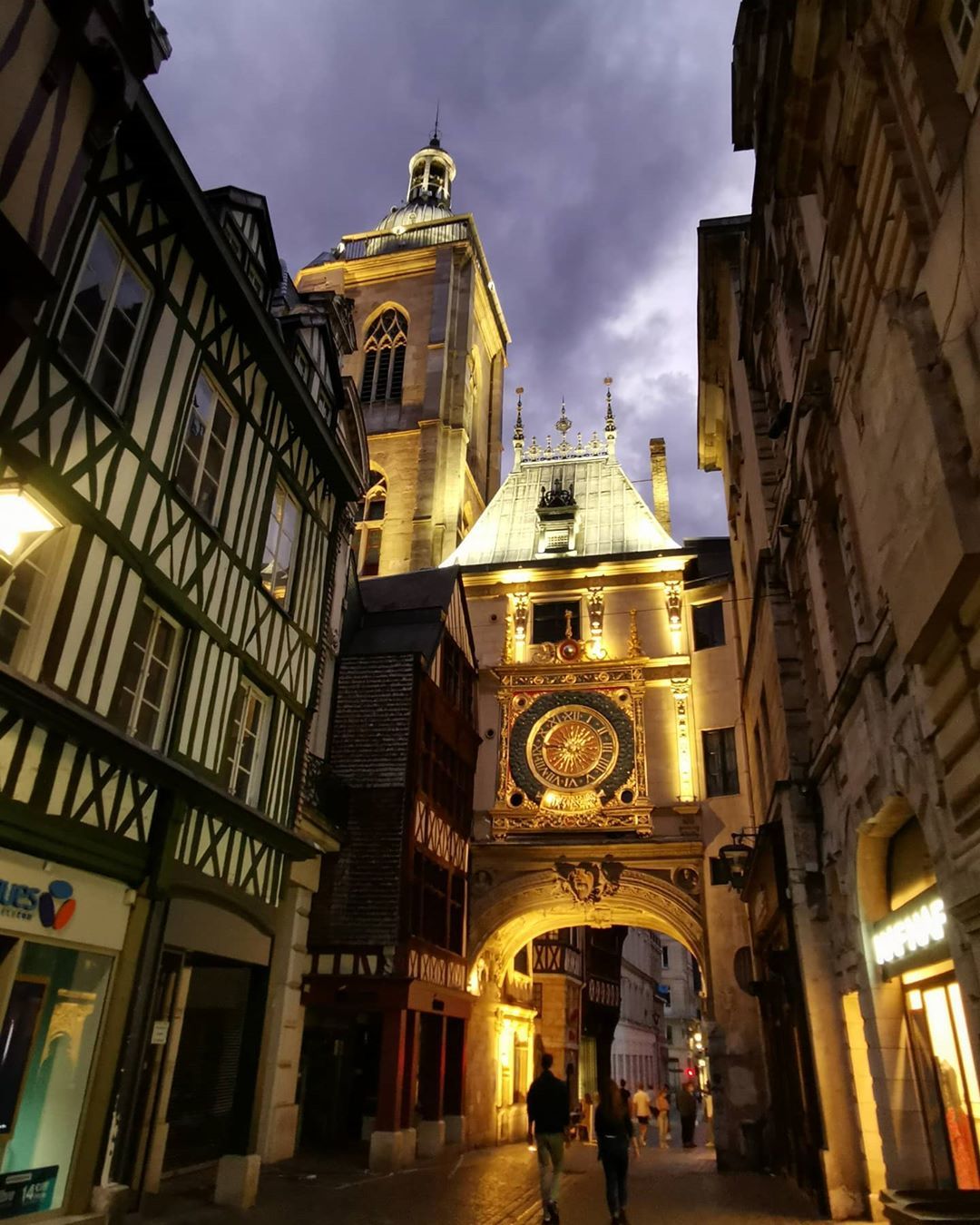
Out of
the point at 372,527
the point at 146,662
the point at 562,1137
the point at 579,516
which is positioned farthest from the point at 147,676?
the point at 372,527

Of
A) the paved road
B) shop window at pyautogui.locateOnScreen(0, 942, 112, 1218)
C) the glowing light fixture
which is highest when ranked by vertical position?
the glowing light fixture

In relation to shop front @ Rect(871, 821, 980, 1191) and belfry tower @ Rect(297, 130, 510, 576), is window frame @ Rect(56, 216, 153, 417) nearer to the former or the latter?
shop front @ Rect(871, 821, 980, 1191)

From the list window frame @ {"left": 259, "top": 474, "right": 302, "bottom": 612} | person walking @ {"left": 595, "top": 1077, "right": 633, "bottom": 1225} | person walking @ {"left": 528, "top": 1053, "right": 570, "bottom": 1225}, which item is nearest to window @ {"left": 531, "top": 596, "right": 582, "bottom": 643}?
window frame @ {"left": 259, "top": 474, "right": 302, "bottom": 612}

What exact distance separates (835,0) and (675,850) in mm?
14174

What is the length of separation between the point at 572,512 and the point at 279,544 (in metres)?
13.5

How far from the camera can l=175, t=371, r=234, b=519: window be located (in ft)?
27.1

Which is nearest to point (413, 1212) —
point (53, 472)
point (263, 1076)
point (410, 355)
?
point (263, 1076)

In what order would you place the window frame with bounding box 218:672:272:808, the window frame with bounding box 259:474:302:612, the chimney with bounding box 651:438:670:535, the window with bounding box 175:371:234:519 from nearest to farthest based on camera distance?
the window with bounding box 175:371:234:519 < the window frame with bounding box 218:672:272:808 < the window frame with bounding box 259:474:302:612 < the chimney with bounding box 651:438:670:535

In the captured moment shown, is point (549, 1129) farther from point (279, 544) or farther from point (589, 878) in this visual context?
point (589, 878)

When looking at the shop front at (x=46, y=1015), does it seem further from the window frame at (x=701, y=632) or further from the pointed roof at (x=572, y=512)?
the pointed roof at (x=572, y=512)

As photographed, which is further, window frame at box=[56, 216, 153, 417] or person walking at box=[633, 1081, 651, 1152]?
person walking at box=[633, 1081, 651, 1152]

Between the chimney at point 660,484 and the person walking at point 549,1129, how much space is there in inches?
687

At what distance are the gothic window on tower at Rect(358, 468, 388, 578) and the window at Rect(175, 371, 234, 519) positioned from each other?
22.9 m

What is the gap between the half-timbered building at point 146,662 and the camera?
5.93 metres
